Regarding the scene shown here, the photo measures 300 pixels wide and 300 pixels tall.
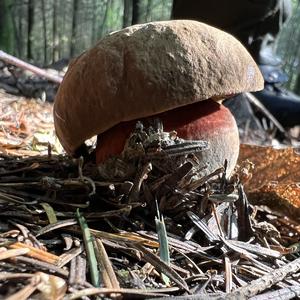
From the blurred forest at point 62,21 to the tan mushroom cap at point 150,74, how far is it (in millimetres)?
5940

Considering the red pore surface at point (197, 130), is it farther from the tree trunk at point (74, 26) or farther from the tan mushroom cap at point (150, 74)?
the tree trunk at point (74, 26)

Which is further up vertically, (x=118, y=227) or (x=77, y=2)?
(x=118, y=227)

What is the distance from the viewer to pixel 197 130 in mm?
1289

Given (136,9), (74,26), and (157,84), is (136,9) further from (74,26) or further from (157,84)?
(157,84)

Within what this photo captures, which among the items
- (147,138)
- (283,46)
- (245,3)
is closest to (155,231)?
(147,138)

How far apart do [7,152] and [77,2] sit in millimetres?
6935

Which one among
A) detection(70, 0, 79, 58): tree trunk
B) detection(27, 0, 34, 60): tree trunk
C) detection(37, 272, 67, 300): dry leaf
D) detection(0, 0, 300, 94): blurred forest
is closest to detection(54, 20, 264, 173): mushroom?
detection(37, 272, 67, 300): dry leaf

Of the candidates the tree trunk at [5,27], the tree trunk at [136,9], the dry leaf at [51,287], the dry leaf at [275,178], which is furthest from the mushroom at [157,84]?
the tree trunk at [136,9]

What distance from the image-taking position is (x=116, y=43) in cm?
125

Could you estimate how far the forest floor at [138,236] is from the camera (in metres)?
0.95

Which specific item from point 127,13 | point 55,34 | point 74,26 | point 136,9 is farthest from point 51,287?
point 74,26

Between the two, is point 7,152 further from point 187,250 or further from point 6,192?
point 187,250

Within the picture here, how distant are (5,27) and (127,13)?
1725mm

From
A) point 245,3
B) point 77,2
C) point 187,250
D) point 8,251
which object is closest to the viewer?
point 8,251
